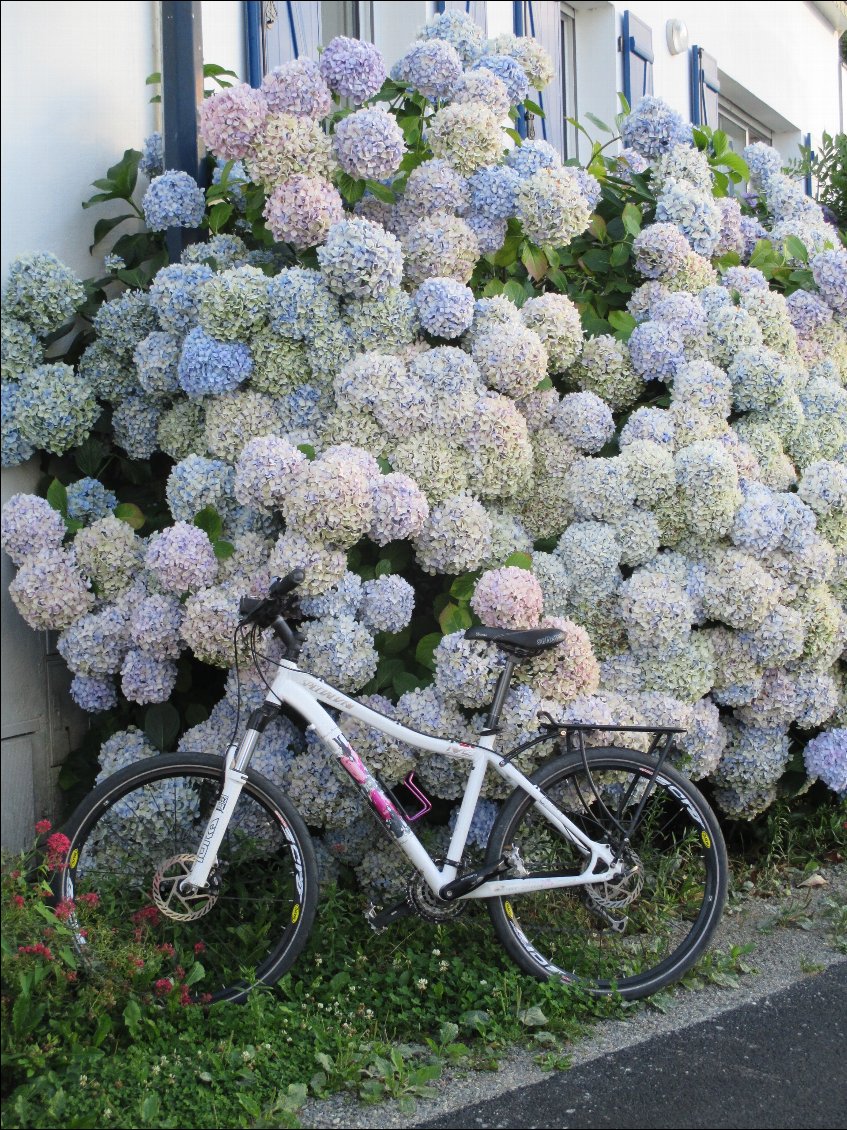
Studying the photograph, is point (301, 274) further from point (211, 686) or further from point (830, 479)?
point (830, 479)

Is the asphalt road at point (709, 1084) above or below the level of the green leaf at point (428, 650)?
below

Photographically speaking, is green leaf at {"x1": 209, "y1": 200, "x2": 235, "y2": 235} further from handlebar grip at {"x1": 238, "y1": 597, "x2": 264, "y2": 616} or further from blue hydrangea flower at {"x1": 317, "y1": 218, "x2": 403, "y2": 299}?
handlebar grip at {"x1": 238, "y1": 597, "x2": 264, "y2": 616}

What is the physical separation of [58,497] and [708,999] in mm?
2720

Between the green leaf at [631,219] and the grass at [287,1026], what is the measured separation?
282cm

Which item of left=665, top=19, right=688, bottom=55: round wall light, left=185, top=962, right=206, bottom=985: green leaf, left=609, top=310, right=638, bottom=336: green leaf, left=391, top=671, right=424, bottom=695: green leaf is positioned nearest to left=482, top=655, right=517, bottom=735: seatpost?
left=391, top=671, right=424, bottom=695: green leaf

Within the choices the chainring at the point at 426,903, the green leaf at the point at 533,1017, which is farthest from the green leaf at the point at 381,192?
the green leaf at the point at 533,1017

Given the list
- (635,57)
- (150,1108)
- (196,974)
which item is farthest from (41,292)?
(635,57)

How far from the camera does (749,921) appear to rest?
14.0 feet

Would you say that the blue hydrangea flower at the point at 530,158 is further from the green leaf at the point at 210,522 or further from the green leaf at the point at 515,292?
the green leaf at the point at 210,522

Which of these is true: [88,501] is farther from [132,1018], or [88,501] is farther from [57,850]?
[132,1018]

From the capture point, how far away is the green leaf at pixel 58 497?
4.13 m

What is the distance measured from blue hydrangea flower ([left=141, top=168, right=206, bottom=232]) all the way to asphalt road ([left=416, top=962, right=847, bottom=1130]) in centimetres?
312

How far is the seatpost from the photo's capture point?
359cm

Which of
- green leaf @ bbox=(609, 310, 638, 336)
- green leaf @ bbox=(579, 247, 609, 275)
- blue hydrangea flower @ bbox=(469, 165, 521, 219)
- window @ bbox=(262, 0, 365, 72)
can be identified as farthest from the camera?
window @ bbox=(262, 0, 365, 72)
